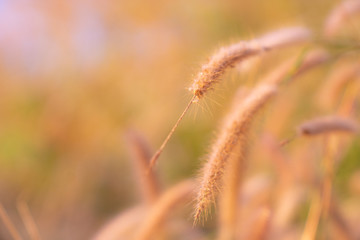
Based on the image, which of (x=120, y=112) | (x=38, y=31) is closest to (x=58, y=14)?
(x=38, y=31)

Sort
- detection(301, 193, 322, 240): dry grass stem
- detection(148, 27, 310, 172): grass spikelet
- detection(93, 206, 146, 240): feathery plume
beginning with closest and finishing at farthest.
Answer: detection(148, 27, 310, 172): grass spikelet → detection(301, 193, 322, 240): dry grass stem → detection(93, 206, 146, 240): feathery plume

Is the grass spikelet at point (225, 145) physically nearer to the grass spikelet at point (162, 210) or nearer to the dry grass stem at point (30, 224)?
the grass spikelet at point (162, 210)

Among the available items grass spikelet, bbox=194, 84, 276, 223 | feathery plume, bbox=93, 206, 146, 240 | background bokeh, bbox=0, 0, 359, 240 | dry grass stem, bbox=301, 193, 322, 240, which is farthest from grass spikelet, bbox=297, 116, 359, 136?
background bokeh, bbox=0, 0, 359, 240

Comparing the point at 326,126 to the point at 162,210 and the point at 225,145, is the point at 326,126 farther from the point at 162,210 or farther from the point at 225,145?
the point at 162,210

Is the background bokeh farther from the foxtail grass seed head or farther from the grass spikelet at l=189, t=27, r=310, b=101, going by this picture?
the grass spikelet at l=189, t=27, r=310, b=101

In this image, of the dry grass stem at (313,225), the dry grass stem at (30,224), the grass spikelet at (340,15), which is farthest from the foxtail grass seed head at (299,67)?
the dry grass stem at (30,224)
